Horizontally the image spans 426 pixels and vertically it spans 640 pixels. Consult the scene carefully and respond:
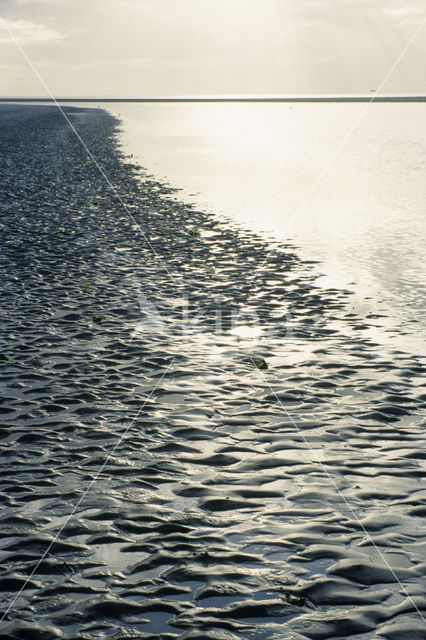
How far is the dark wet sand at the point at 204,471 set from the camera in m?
6.74

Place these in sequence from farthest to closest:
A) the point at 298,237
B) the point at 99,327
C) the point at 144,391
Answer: the point at 298,237, the point at 99,327, the point at 144,391

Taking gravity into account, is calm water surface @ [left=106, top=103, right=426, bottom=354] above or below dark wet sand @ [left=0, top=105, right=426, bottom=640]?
above

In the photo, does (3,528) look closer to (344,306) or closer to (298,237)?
(344,306)

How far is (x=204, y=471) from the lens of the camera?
9.40m

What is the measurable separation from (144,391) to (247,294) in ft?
22.9

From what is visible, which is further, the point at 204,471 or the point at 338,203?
the point at 338,203

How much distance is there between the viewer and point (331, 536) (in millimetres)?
7879

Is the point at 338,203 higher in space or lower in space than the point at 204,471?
higher

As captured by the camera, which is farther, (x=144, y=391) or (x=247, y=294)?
(x=247, y=294)

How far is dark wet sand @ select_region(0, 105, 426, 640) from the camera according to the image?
265 inches

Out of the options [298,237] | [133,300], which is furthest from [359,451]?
[298,237]

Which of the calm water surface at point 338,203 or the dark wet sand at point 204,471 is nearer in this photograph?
the dark wet sand at point 204,471

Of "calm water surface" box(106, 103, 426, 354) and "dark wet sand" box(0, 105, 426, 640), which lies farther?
"calm water surface" box(106, 103, 426, 354)

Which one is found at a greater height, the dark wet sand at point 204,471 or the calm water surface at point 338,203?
the calm water surface at point 338,203
